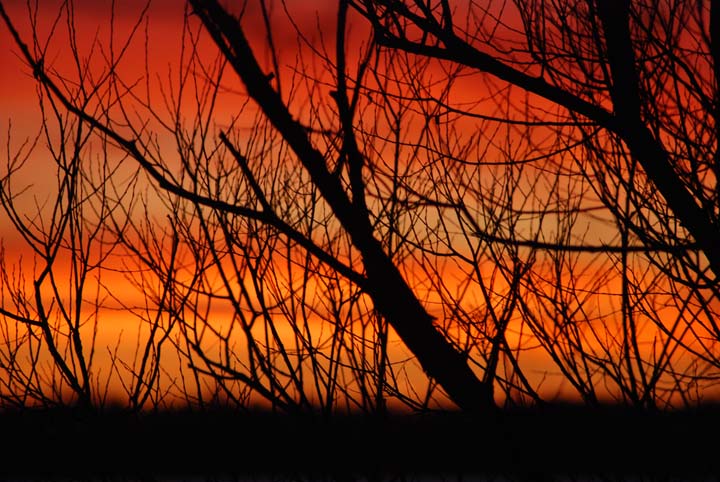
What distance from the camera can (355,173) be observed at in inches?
164

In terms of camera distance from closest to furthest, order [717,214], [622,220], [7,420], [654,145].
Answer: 1. [654,145]
2. [717,214]
3. [622,220]
4. [7,420]

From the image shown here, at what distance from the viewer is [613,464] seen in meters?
5.04

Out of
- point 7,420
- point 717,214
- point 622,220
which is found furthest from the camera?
point 7,420

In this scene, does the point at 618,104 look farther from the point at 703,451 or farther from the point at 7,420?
the point at 7,420

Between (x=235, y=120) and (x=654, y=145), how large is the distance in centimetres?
262

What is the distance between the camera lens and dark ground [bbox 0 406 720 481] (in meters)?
4.68

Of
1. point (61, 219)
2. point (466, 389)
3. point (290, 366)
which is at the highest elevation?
point (61, 219)

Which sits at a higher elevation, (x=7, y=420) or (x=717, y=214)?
(x=717, y=214)

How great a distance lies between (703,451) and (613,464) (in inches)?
24.2

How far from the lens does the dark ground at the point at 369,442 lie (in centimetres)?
468

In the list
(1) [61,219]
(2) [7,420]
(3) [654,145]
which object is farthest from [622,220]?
(2) [7,420]

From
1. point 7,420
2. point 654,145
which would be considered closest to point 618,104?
point 654,145

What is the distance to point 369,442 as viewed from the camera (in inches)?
187

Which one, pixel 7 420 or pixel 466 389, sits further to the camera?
pixel 7 420
